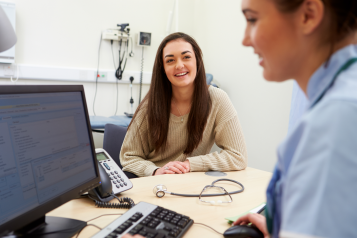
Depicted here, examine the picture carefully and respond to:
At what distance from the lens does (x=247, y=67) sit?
271 cm

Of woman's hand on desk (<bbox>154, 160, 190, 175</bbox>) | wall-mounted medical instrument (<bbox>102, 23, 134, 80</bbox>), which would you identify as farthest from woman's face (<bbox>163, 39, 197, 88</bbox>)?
wall-mounted medical instrument (<bbox>102, 23, 134, 80</bbox>)

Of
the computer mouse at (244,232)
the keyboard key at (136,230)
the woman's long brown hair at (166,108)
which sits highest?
the woman's long brown hair at (166,108)

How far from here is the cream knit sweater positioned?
4.73 ft

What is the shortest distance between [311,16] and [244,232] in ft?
1.69

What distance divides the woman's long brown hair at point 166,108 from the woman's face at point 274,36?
108 centimetres

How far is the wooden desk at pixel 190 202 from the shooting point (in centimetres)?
81

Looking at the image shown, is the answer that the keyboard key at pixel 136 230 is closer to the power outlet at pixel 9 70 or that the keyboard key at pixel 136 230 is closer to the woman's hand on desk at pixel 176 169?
the woman's hand on desk at pixel 176 169

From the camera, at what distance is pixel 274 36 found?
481 millimetres

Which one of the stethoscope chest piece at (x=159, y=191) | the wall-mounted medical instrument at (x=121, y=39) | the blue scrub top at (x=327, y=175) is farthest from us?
the wall-mounted medical instrument at (x=121, y=39)

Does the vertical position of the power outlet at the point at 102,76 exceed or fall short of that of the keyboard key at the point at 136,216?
it exceeds it

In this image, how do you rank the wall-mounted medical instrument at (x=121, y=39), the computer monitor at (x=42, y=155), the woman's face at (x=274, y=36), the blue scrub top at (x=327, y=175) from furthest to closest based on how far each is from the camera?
the wall-mounted medical instrument at (x=121, y=39)
the computer monitor at (x=42, y=155)
the woman's face at (x=274, y=36)
the blue scrub top at (x=327, y=175)

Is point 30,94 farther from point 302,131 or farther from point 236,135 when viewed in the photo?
point 236,135

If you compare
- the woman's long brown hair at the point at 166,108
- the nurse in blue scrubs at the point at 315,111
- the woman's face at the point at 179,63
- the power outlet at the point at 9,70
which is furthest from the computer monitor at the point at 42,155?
the power outlet at the point at 9,70

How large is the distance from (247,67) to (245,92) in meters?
0.24
